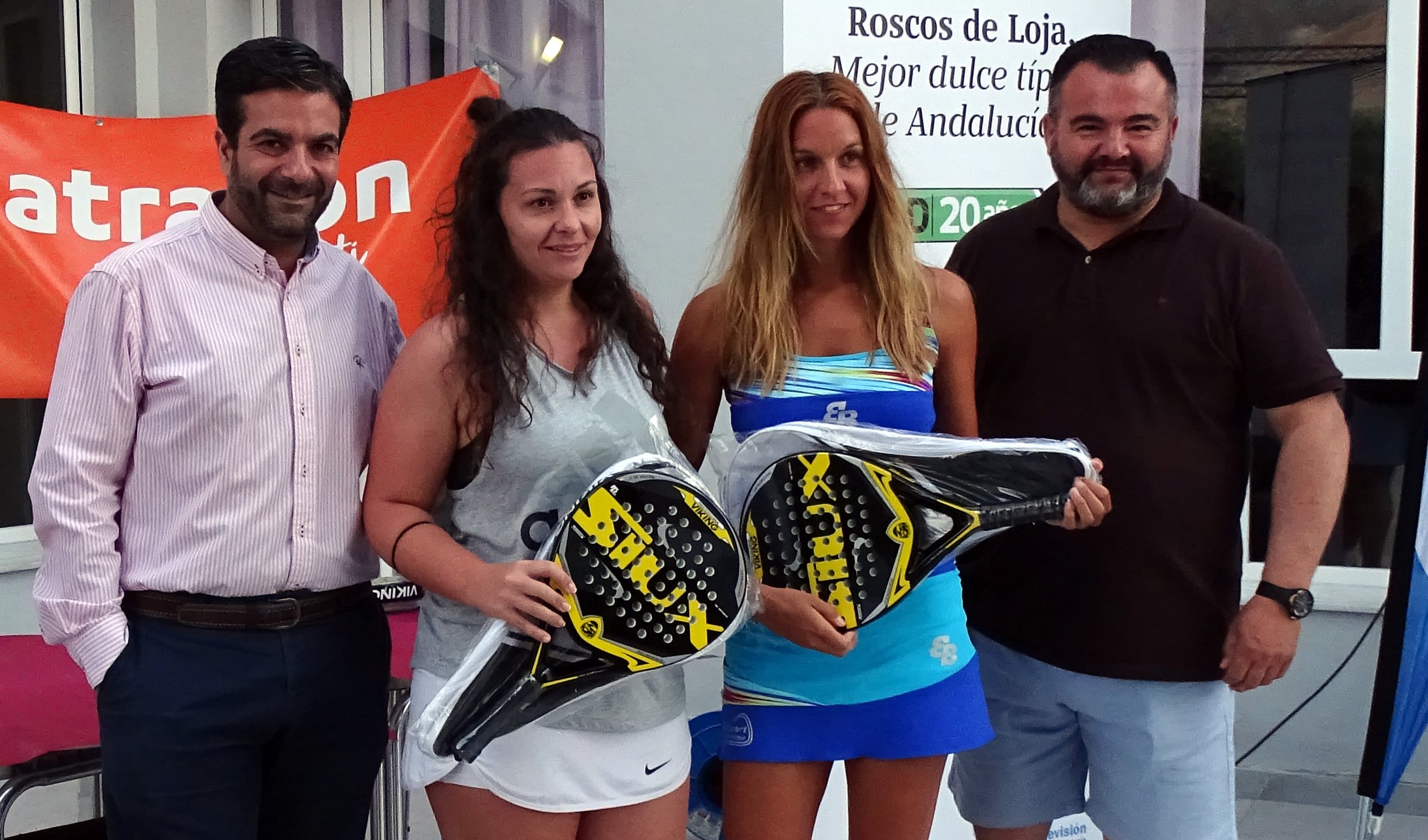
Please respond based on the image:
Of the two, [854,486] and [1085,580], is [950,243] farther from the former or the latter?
[854,486]

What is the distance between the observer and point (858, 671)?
1.57 m

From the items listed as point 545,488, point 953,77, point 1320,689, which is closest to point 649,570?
point 545,488

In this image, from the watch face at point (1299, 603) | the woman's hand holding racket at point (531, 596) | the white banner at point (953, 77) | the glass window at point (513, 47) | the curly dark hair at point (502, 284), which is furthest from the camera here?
the glass window at point (513, 47)

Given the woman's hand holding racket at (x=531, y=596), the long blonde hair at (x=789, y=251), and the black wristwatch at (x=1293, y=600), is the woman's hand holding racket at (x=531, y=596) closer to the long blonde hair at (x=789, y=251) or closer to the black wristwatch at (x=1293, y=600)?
the long blonde hair at (x=789, y=251)

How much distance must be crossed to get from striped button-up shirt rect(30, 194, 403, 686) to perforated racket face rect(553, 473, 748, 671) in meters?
0.51

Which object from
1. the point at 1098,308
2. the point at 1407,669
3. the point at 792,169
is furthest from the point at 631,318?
the point at 1407,669

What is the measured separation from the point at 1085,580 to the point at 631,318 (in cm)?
83

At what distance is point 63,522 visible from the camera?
1.53m

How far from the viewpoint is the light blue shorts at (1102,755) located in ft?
6.01

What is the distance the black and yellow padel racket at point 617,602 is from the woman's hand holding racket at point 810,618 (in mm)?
130

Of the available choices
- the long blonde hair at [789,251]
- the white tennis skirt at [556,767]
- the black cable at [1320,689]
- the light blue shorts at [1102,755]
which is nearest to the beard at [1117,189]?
the long blonde hair at [789,251]

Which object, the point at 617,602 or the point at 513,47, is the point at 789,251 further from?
the point at 513,47

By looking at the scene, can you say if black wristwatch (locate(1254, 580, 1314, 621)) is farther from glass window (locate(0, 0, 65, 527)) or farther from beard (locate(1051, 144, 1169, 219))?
glass window (locate(0, 0, 65, 527))

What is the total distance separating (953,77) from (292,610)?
6.26ft
